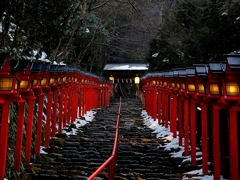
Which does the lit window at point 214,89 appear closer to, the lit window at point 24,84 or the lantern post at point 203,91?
the lantern post at point 203,91

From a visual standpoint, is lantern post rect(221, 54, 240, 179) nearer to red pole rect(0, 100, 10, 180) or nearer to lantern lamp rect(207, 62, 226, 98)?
lantern lamp rect(207, 62, 226, 98)

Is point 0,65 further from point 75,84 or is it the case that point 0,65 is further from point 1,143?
point 75,84

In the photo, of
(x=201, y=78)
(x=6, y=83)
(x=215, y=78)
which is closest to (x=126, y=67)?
(x=201, y=78)

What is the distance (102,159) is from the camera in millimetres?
8664

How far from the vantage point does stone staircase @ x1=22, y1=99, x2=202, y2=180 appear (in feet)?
23.1

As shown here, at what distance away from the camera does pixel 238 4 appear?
9469mm

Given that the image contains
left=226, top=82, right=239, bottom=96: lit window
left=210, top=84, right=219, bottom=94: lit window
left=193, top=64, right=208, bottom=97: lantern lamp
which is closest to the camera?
left=226, top=82, right=239, bottom=96: lit window

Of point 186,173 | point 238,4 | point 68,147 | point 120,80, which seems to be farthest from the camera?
point 120,80

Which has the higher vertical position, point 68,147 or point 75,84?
point 75,84

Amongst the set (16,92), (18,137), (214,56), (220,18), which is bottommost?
(18,137)

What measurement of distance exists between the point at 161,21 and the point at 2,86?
14426mm

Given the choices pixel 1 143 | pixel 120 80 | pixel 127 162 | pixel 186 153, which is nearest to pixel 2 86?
pixel 1 143

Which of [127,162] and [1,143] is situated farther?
[127,162]

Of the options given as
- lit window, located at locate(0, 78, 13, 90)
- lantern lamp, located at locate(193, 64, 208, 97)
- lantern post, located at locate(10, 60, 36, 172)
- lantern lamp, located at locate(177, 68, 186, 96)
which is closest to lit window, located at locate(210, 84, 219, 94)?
lantern lamp, located at locate(193, 64, 208, 97)
